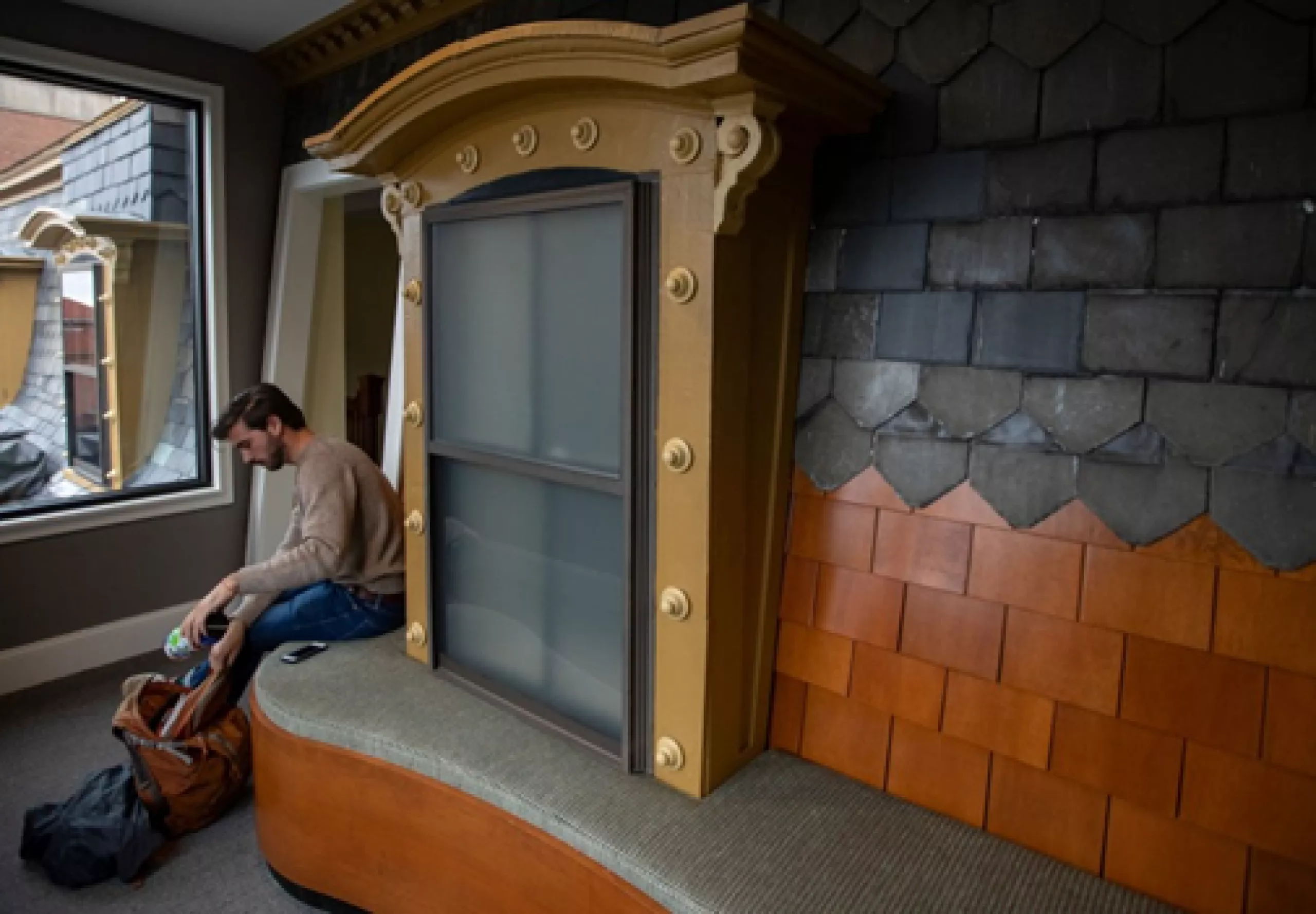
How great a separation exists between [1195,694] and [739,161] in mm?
1046

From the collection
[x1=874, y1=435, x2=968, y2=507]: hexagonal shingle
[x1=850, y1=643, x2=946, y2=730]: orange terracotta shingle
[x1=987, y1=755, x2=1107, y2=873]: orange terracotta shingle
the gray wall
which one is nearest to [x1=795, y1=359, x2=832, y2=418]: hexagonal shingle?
[x1=874, y1=435, x2=968, y2=507]: hexagonal shingle

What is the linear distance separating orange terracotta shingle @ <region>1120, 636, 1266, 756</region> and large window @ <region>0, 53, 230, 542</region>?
3.37 m

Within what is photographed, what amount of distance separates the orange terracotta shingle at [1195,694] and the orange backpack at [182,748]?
2.12 metres

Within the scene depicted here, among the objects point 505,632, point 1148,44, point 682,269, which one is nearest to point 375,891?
point 505,632

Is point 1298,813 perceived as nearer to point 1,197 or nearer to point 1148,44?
point 1148,44

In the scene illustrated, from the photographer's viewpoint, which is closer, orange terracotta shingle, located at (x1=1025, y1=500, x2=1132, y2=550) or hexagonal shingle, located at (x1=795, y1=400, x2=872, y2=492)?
orange terracotta shingle, located at (x1=1025, y1=500, x2=1132, y2=550)

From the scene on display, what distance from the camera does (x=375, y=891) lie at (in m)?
1.87

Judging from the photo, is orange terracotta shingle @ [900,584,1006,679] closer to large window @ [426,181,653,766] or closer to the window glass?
large window @ [426,181,653,766]

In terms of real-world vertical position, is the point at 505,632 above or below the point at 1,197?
below

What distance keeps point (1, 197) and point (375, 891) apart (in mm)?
2729

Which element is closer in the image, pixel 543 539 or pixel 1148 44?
pixel 1148 44

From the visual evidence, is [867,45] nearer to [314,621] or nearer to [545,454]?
[545,454]

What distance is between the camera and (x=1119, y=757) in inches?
51.7

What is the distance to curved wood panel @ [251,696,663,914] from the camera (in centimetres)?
152
